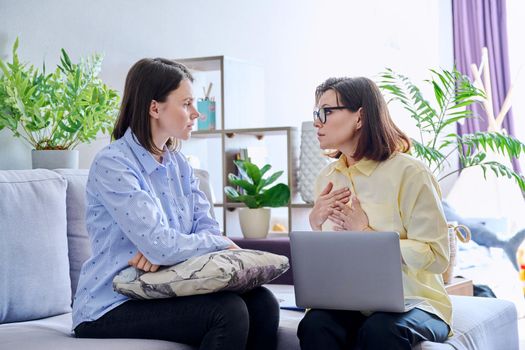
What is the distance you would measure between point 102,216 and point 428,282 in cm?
88

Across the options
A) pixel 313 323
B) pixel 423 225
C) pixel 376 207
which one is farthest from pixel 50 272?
pixel 423 225

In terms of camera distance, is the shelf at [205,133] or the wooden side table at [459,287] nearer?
the wooden side table at [459,287]

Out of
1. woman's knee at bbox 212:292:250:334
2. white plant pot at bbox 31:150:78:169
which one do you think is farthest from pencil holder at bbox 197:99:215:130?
woman's knee at bbox 212:292:250:334

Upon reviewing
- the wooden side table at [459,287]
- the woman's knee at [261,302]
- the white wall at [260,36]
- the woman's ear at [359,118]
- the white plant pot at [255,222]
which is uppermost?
the white wall at [260,36]

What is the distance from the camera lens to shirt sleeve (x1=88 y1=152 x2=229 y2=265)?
6.15ft

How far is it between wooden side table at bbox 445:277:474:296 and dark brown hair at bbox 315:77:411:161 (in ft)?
3.08

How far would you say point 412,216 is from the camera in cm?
201

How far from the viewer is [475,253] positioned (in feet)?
16.7

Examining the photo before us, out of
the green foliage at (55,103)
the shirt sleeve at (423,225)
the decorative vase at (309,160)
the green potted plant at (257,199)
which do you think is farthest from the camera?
the decorative vase at (309,160)

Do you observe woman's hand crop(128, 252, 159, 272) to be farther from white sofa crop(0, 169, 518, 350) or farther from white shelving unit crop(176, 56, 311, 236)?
white shelving unit crop(176, 56, 311, 236)

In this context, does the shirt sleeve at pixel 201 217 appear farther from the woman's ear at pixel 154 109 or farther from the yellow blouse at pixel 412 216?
the yellow blouse at pixel 412 216

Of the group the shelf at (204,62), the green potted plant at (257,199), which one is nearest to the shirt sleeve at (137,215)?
the green potted plant at (257,199)

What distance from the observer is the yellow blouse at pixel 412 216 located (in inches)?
77.0

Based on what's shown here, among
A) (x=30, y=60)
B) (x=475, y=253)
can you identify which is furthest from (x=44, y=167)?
(x=475, y=253)
